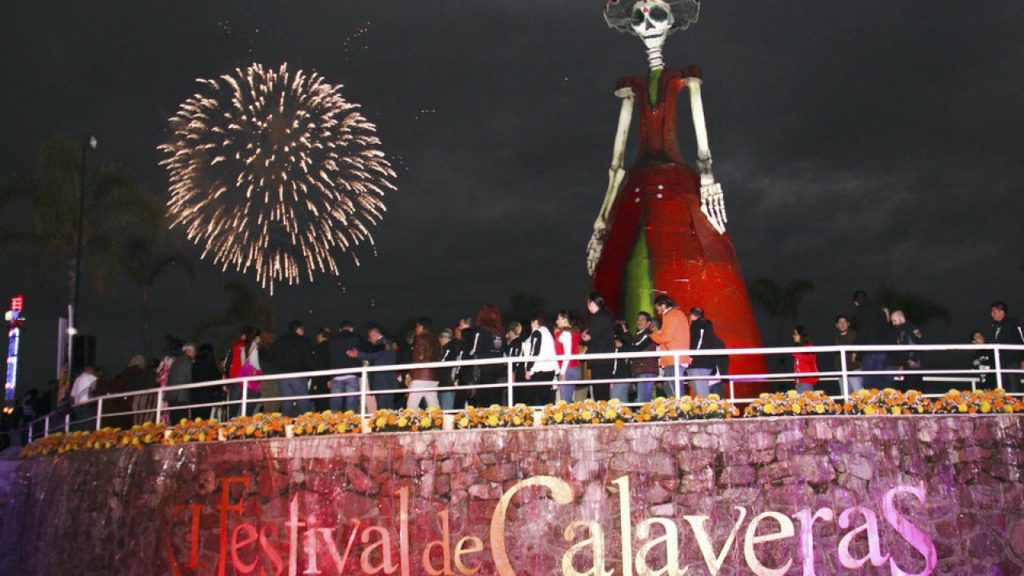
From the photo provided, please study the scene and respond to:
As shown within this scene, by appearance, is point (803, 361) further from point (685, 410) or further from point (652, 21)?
point (652, 21)

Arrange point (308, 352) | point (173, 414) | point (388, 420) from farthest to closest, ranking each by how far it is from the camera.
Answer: point (173, 414)
point (308, 352)
point (388, 420)

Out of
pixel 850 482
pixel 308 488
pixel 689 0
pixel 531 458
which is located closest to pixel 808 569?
pixel 850 482

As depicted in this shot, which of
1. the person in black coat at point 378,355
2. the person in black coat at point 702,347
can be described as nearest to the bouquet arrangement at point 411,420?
the person in black coat at point 378,355

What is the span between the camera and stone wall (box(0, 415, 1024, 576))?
11773mm

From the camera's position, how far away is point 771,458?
12031 mm

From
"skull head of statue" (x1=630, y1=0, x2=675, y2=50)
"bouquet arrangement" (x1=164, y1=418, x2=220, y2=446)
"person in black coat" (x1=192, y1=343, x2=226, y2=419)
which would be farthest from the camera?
"skull head of statue" (x1=630, y1=0, x2=675, y2=50)

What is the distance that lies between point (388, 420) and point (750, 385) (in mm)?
8687

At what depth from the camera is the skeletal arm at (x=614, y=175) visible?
21406 millimetres

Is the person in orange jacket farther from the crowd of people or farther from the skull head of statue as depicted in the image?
the skull head of statue

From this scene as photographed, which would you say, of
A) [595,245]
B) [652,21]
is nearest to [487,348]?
[595,245]

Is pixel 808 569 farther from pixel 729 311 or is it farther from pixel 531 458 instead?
pixel 729 311

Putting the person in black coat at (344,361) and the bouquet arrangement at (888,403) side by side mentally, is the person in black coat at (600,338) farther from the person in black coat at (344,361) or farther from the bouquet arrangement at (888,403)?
the person in black coat at (344,361)

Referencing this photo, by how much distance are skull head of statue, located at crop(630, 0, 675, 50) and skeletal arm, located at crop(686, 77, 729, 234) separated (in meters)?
1.48

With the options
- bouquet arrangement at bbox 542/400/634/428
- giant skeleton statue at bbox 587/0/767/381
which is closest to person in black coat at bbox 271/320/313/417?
bouquet arrangement at bbox 542/400/634/428
